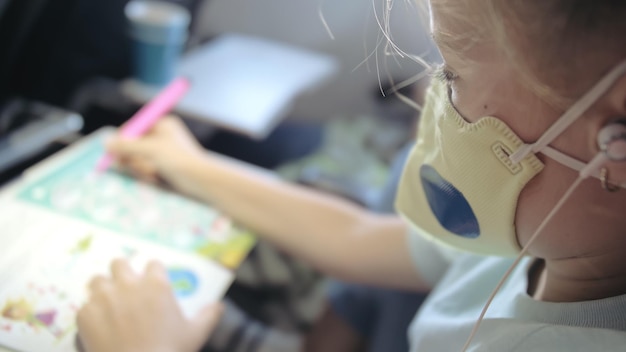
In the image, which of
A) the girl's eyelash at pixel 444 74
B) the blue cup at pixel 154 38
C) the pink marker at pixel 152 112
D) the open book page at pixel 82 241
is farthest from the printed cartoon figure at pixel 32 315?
the blue cup at pixel 154 38

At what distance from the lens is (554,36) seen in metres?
0.32

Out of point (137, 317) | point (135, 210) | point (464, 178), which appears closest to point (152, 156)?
point (135, 210)

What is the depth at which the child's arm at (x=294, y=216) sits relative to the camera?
26.1 inches

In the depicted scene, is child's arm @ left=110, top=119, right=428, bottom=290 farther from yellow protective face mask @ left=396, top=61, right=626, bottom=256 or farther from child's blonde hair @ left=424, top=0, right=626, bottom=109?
child's blonde hair @ left=424, top=0, right=626, bottom=109

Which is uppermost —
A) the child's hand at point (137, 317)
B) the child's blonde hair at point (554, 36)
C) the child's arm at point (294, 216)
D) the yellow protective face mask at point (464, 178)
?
the child's blonde hair at point (554, 36)

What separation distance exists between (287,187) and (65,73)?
406mm

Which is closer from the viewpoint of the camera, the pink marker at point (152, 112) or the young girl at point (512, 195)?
the young girl at point (512, 195)

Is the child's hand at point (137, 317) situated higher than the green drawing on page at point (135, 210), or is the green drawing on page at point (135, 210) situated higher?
the child's hand at point (137, 317)

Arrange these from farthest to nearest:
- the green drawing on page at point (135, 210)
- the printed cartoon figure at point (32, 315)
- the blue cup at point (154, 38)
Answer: the blue cup at point (154, 38)
the green drawing on page at point (135, 210)
the printed cartoon figure at point (32, 315)

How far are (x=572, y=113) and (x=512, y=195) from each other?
3.2 inches

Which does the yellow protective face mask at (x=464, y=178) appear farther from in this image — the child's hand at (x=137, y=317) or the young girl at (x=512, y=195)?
the child's hand at (x=137, y=317)

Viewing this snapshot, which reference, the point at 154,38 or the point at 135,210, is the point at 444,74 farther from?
the point at 154,38

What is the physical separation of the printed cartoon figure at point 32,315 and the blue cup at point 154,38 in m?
0.51

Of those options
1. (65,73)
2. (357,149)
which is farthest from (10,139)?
(357,149)
